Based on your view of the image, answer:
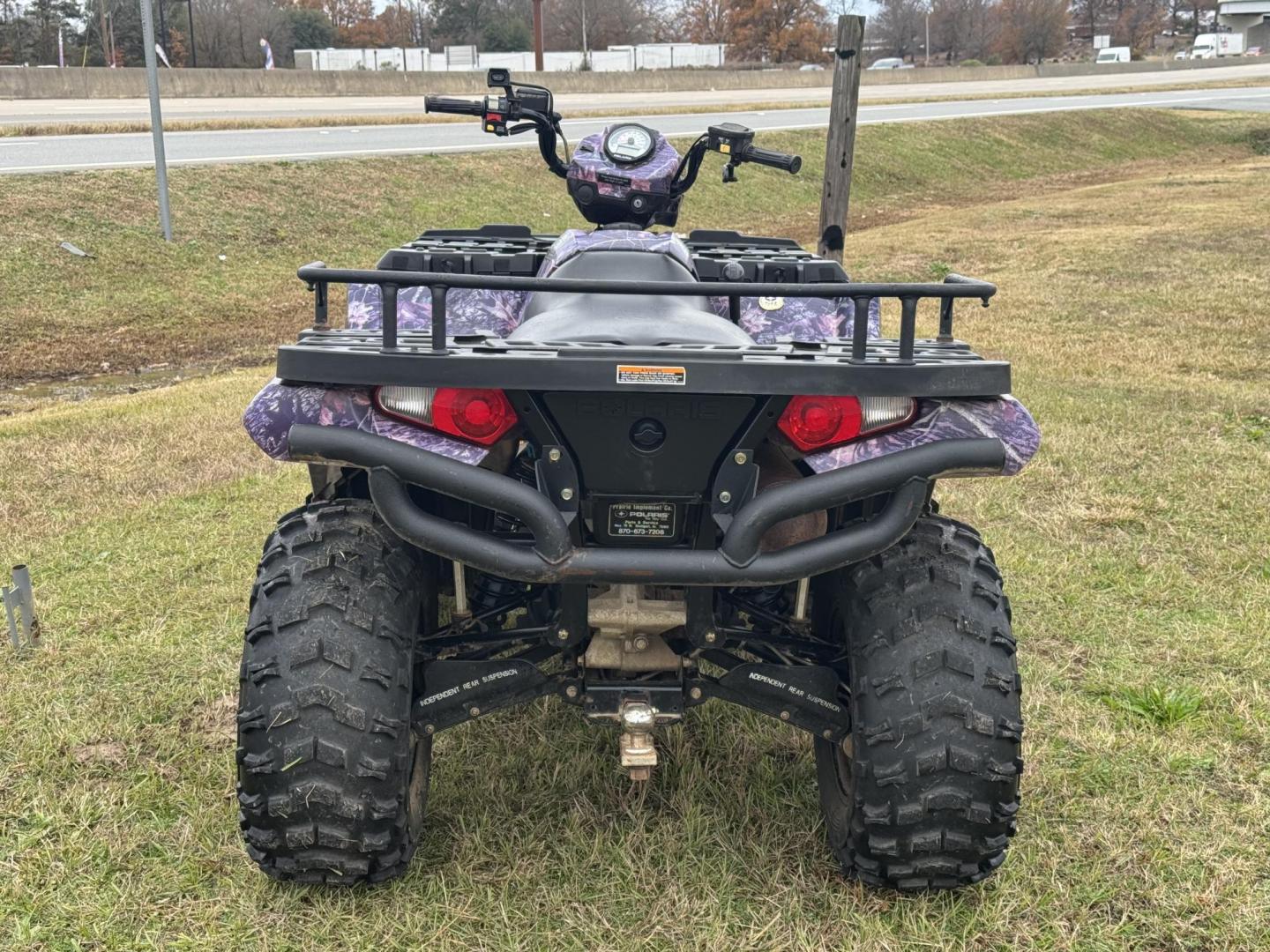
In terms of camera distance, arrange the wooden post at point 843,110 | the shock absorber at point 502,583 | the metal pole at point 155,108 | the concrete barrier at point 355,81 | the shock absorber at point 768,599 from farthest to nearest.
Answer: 1. the concrete barrier at point 355,81
2. the metal pole at point 155,108
3. the wooden post at point 843,110
4. the shock absorber at point 768,599
5. the shock absorber at point 502,583

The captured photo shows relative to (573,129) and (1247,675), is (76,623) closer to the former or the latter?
(1247,675)

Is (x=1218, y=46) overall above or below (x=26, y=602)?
above

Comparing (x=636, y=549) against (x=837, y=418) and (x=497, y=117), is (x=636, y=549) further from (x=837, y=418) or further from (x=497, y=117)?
(x=497, y=117)

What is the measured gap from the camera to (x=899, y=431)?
245 cm

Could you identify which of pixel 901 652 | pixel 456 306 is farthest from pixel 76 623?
pixel 901 652

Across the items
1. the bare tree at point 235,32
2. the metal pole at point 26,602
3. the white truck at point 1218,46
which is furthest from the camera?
the white truck at point 1218,46

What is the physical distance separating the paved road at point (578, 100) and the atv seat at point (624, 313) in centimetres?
1914

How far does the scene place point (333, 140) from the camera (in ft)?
62.7

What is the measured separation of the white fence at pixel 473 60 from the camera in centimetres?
5206

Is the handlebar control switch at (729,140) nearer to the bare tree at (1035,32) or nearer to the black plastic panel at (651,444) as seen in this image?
the black plastic panel at (651,444)

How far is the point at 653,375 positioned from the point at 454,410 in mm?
444

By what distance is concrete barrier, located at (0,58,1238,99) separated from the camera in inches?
1013

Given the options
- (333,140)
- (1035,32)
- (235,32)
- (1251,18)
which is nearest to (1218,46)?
(1035,32)

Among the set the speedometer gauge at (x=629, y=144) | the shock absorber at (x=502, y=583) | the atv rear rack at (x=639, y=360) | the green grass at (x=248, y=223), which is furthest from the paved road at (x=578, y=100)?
the atv rear rack at (x=639, y=360)
